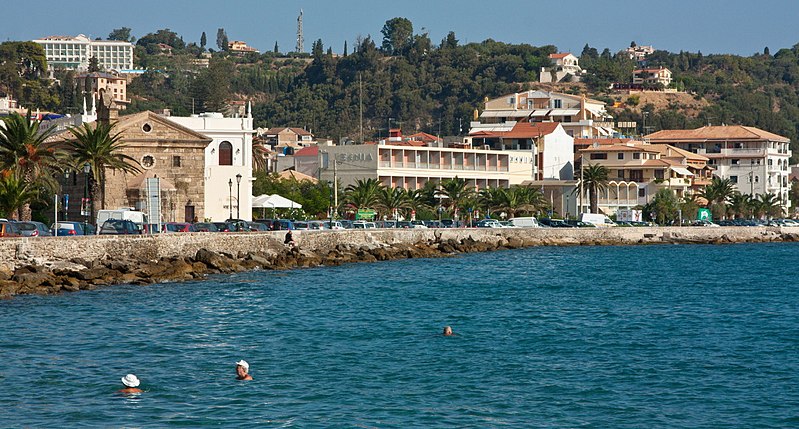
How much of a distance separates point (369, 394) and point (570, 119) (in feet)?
406

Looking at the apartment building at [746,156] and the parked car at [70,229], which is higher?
the apartment building at [746,156]

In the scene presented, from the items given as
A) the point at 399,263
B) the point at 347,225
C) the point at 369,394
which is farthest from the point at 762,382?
the point at 347,225

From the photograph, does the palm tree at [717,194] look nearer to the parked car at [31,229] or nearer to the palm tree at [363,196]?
the palm tree at [363,196]

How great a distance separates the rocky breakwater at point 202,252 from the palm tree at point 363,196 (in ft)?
32.8

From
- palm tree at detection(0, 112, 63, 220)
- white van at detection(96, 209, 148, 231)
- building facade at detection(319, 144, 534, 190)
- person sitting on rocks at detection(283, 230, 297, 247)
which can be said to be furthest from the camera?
building facade at detection(319, 144, 534, 190)

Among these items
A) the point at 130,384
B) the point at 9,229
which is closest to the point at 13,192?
the point at 9,229

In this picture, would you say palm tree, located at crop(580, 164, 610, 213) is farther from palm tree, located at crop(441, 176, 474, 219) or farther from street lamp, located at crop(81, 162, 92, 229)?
street lamp, located at crop(81, 162, 92, 229)

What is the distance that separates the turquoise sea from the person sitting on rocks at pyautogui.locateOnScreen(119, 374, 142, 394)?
30cm

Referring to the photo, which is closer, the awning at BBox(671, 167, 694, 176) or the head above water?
the head above water

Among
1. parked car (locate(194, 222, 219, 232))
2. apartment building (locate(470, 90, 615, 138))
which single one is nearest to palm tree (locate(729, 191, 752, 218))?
apartment building (locate(470, 90, 615, 138))

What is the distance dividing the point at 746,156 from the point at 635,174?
22494 mm

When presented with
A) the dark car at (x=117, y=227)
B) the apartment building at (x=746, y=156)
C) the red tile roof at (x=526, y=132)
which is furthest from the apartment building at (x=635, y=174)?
the dark car at (x=117, y=227)

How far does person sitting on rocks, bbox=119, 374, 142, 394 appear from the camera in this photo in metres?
25.5

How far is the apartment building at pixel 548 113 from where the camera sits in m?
144
